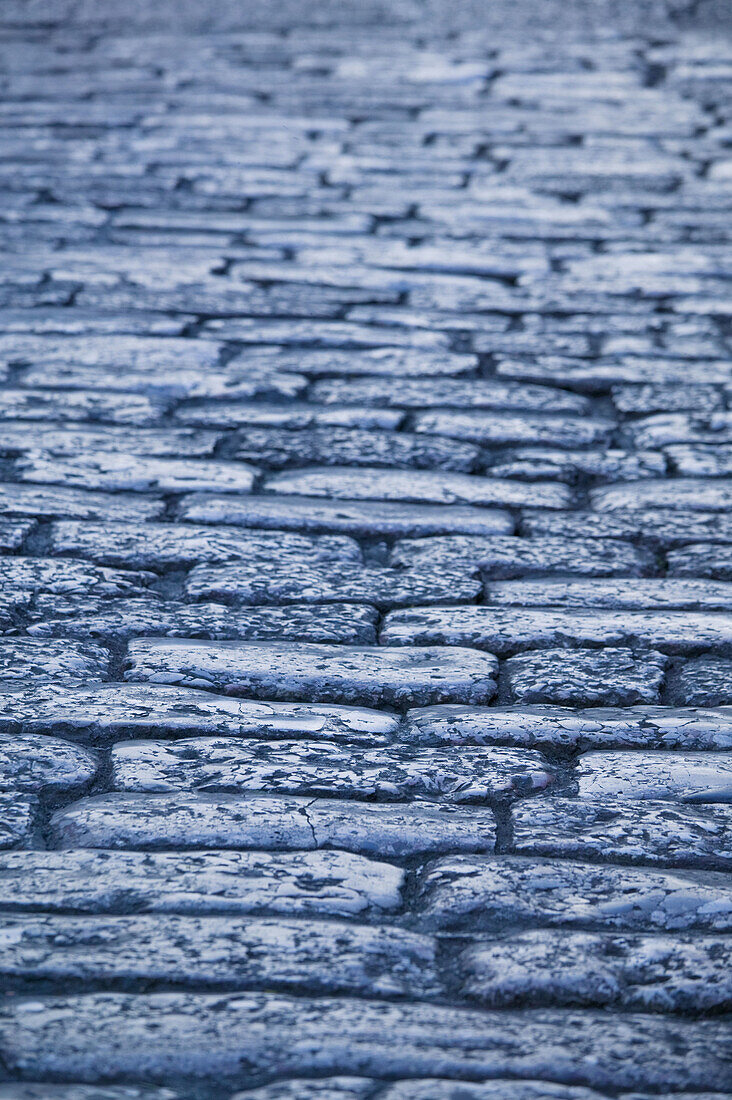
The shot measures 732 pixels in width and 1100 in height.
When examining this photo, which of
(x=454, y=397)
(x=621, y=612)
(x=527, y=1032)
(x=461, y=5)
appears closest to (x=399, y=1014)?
(x=527, y=1032)

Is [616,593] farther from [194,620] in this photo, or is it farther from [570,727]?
[194,620]

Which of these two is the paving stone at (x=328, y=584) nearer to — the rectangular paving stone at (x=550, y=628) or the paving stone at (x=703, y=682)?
the rectangular paving stone at (x=550, y=628)

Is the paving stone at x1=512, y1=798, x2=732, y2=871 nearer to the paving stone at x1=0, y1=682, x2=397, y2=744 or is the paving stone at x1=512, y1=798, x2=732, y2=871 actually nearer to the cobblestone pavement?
the cobblestone pavement

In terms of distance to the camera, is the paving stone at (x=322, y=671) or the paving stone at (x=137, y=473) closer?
the paving stone at (x=322, y=671)

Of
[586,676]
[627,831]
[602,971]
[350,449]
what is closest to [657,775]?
[627,831]

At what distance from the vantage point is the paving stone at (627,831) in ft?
4.96

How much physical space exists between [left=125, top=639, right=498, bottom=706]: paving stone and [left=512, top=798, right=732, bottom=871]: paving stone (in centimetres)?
30

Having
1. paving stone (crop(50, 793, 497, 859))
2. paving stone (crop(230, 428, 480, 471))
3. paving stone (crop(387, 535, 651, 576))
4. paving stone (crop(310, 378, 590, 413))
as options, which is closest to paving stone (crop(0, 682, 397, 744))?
paving stone (crop(50, 793, 497, 859))

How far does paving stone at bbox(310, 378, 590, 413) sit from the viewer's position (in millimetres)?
2961

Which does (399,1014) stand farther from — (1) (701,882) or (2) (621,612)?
(2) (621,612)

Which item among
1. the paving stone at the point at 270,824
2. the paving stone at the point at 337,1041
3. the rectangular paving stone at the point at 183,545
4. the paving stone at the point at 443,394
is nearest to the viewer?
the paving stone at the point at 337,1041

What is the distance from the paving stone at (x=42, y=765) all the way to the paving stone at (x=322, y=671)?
21 cm

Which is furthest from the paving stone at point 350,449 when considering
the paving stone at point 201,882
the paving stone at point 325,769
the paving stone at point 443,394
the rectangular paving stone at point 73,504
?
the paving stone at point 201,882

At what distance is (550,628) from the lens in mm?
2039
